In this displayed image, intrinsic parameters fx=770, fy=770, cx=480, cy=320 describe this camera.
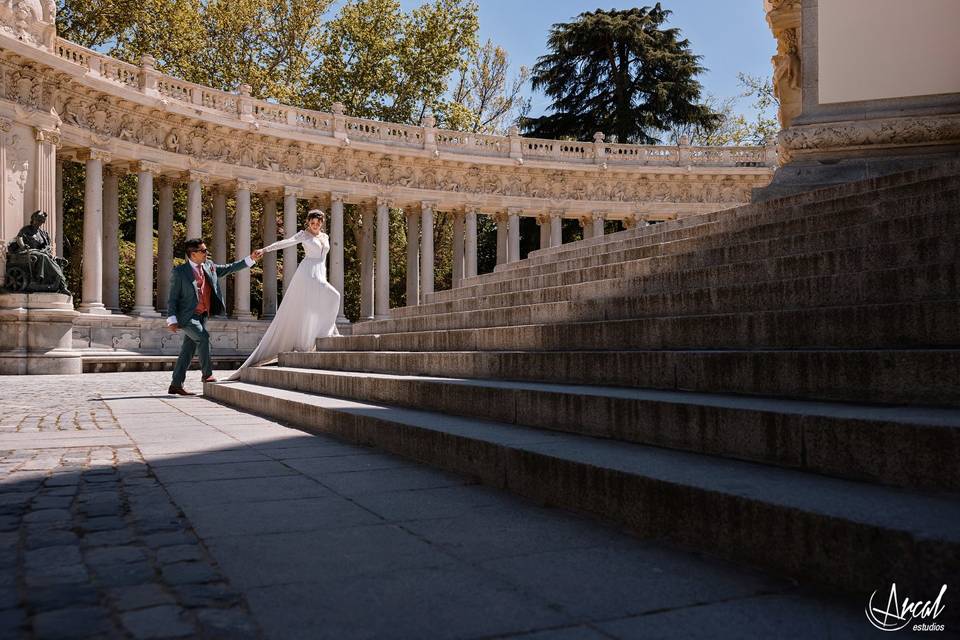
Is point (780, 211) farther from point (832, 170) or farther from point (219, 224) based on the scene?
point (219, 224)

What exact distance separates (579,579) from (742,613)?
0.65m

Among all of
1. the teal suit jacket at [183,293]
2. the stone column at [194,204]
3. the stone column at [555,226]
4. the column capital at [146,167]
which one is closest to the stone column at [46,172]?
the column capital at [146,167]

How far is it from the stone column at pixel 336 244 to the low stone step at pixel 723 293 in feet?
79.7

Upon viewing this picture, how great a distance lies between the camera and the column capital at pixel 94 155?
90.8 ft

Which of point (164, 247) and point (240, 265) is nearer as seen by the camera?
point (240, 265)

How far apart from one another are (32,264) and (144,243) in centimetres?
679

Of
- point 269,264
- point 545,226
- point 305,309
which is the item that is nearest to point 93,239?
point 269,264

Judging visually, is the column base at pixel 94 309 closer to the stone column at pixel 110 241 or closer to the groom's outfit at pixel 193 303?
the stone column at pixel 110 241

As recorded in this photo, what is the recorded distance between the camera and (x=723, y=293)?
6.52 m

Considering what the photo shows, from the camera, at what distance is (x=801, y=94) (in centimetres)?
1199

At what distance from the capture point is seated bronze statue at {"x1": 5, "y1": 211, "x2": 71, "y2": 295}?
2238 cm

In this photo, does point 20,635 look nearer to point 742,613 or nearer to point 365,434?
point 742,613

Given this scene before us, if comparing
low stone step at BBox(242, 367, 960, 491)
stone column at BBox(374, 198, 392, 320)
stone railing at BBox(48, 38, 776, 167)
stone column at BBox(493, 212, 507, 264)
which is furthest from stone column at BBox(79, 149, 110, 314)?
low stone step at BBox(242, 367, 960, 491)

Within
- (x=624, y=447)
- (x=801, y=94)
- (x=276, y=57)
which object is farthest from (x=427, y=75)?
(x=624, y=447)
